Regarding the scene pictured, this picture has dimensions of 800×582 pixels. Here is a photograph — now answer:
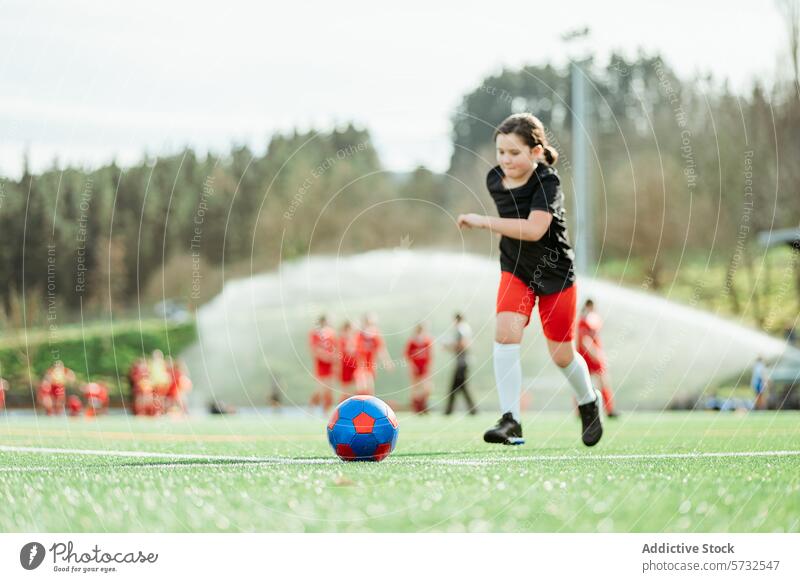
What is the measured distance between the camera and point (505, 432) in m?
7.96

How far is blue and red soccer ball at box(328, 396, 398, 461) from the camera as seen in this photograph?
7.07 meters

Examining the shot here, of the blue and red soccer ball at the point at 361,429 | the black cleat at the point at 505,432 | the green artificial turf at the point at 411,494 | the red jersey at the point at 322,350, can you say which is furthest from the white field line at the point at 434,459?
the red jersey at the point at 322,350

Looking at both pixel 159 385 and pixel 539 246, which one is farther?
pixel 159 385

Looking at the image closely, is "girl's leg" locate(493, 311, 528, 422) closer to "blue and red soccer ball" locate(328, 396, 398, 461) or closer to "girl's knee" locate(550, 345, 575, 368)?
"girl's knee" locate(550, 345, 575, 368)

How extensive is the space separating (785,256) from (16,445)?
119ft

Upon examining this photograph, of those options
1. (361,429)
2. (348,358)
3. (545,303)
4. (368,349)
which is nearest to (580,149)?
(368,349)

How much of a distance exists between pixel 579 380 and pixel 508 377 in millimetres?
665

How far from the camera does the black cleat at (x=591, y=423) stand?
27.8 feet

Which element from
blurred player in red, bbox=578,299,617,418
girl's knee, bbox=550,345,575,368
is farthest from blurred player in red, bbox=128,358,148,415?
girl's knee, bbox=550,345,575,368

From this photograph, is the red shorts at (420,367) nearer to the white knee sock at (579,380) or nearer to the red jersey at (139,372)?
the red jersey at (139,372)

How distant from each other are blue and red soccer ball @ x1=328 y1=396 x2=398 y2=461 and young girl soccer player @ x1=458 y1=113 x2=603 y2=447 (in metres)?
1.01

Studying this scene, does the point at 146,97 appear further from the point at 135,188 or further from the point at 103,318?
the point at 103,318

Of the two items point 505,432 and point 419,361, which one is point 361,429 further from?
point 419,361
